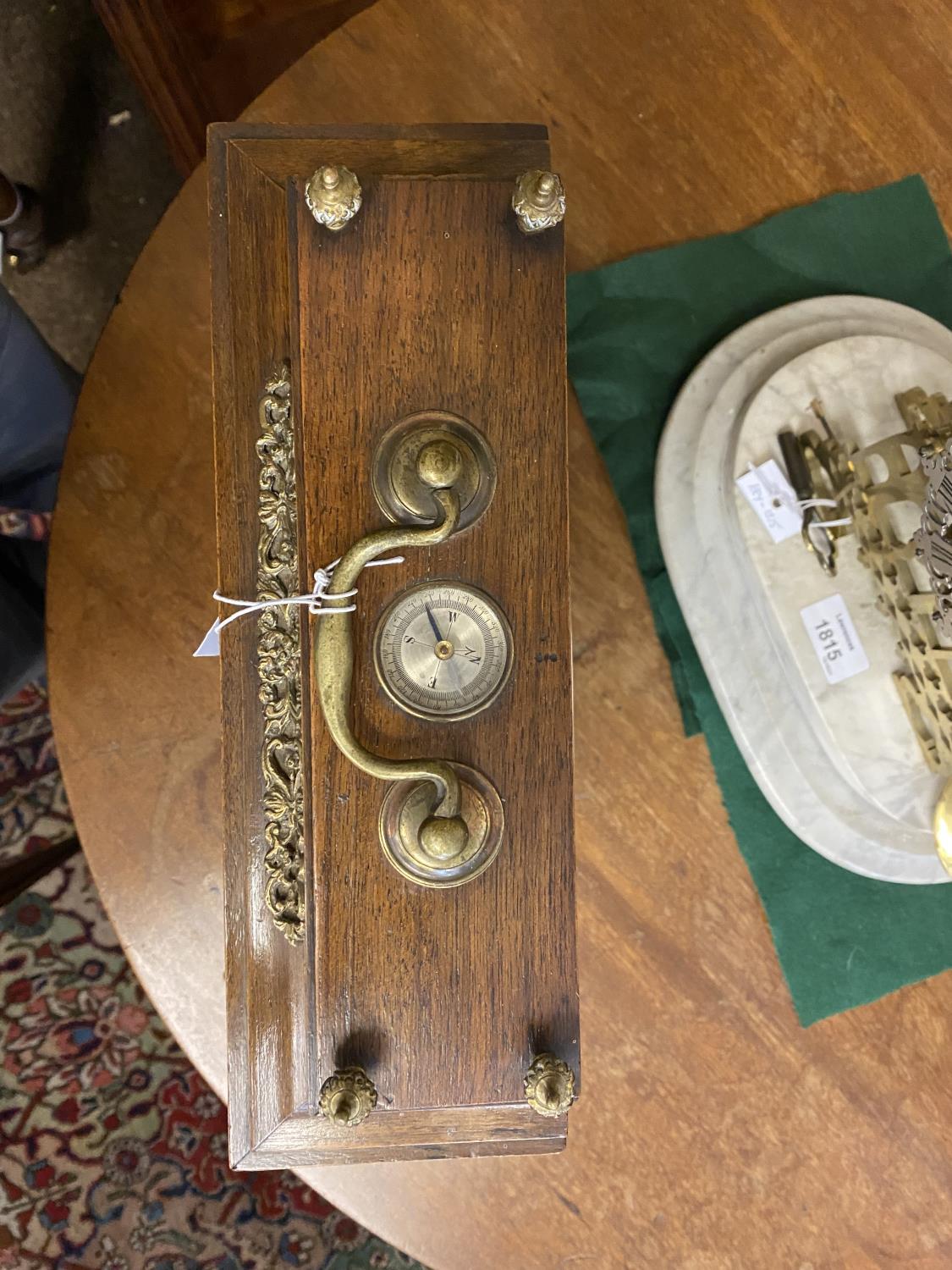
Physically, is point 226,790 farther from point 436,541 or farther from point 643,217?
point 643,217

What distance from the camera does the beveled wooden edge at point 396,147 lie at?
0.73 meters

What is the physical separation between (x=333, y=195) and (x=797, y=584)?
60 centimetres

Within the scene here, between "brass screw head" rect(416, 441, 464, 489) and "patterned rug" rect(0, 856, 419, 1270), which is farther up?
"brass screw head" rect(416, 441, 464, 489)

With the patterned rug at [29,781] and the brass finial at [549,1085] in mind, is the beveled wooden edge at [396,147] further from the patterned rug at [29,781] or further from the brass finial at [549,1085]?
the patterned rug at [29,781]

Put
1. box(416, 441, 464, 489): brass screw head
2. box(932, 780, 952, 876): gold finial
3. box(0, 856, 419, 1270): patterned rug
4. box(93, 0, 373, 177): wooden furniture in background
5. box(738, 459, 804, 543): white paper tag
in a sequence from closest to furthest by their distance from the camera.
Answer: box(416, 441, 464, 489): brass screw head, box(932, 780, 952, 876): gold finial, box(738, 459, 804, 543): white paper tag, box(93, 0, 373, 177): wooden furniture in background, box(0, 856, 419, 1270): patterned rug

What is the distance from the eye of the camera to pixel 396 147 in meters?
0.74

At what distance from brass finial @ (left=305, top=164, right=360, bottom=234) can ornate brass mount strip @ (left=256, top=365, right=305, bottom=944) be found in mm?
129

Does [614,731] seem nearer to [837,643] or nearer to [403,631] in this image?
[837,643]

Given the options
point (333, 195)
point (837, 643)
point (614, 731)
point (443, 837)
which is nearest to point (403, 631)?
point (443, 837)

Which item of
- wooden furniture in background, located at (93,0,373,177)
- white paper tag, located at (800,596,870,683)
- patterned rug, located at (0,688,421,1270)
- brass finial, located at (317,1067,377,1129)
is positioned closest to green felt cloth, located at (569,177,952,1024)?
white paper tag, located at (800,596,870,683)

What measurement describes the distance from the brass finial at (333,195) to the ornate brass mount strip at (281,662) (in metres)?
0.13

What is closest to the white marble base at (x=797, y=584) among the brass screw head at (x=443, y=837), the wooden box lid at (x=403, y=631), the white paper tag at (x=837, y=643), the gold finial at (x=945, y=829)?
the white paper tag at (x=837, y=643)

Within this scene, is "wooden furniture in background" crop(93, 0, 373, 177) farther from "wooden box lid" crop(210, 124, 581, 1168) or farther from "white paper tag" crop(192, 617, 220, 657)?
"white paper tag" crop(192, 617, 220, 657)

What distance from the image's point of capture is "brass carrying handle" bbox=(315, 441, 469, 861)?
0.65 m
